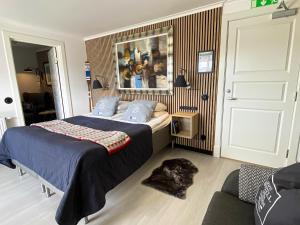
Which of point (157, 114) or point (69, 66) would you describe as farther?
point (69, 66)

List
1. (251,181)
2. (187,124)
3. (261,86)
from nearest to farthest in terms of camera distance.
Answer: (251,181) < (261,86) < (187,124)

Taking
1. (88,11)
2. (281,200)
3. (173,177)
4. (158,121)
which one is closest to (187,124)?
(158,121)

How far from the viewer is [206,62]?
8.79ft

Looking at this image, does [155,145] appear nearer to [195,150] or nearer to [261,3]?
[195,150]

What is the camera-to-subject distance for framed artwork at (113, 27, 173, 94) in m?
3.00

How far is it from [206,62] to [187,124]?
1.10m

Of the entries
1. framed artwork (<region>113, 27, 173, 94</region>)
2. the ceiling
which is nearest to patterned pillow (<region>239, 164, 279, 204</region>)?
framed artwork (<region>113, 27, 173, 94</region>)

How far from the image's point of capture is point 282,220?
71 centimetres

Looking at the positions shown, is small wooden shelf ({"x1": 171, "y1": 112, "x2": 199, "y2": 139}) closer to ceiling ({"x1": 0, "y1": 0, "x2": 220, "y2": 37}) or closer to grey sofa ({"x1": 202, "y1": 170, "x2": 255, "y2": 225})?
grey sofa ({"x1": 202, "y1": 170, "x2": 255, "y2": 225})

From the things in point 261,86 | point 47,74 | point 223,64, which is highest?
point 47,74

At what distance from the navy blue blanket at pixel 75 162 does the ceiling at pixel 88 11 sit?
171 centimetres

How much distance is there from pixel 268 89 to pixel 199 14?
151 cm

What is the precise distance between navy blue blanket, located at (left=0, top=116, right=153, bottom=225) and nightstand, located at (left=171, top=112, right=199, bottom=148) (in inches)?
27.9

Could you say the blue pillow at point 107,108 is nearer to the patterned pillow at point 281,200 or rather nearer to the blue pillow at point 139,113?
the blue pillow at point 139,113
